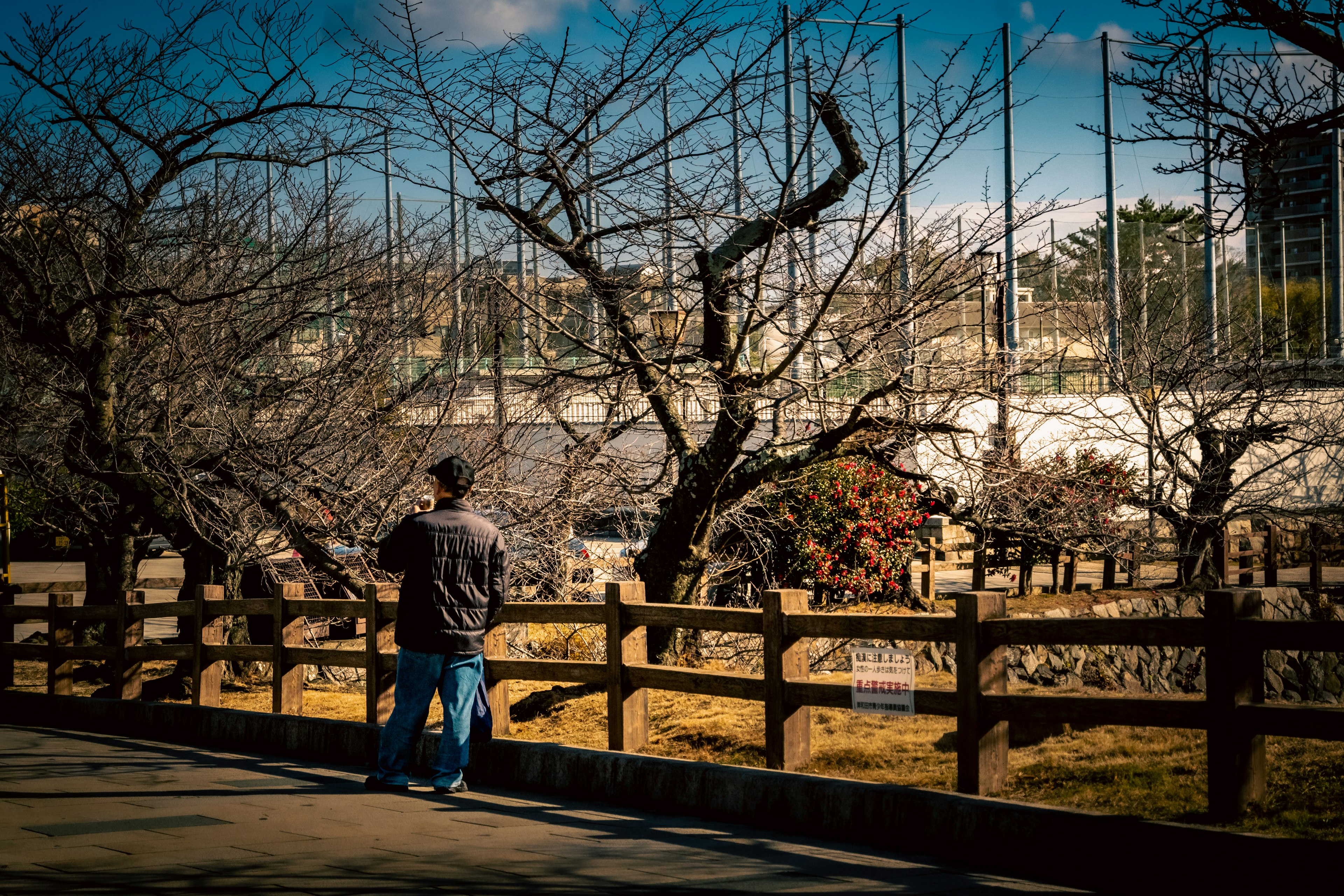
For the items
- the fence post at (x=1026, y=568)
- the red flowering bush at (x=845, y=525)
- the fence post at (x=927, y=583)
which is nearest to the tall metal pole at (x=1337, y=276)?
the fence post at (x=1026, y=568)

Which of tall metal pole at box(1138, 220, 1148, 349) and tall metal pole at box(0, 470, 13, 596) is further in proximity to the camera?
tall metal pole at box(1138, 220, 1148, 349)

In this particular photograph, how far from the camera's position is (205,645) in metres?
10.7

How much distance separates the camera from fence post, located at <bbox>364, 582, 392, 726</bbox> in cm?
891

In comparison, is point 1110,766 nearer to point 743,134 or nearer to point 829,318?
point 829,318

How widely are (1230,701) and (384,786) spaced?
4.88m

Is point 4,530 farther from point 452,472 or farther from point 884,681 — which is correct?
point 884,681

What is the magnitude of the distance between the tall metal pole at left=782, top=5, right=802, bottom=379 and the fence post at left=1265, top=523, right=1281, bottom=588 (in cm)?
1159

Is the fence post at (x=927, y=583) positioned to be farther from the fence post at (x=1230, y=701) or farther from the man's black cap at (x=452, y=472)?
the fence post at (x=1230, y=701)

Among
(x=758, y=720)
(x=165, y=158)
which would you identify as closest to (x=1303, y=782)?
(x=758, y=720)

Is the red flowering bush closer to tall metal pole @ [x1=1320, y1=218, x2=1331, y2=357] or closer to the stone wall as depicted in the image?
the stone wall

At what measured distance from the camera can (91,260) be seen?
12844mm

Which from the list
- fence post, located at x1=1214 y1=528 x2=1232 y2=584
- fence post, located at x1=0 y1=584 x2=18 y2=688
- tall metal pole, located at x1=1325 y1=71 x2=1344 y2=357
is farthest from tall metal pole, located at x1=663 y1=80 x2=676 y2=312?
tall metal pole, located at x1=1325 y1=71 x2=1344 y2=357

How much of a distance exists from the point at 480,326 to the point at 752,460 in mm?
4798

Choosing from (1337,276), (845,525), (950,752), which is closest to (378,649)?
(950,752)
